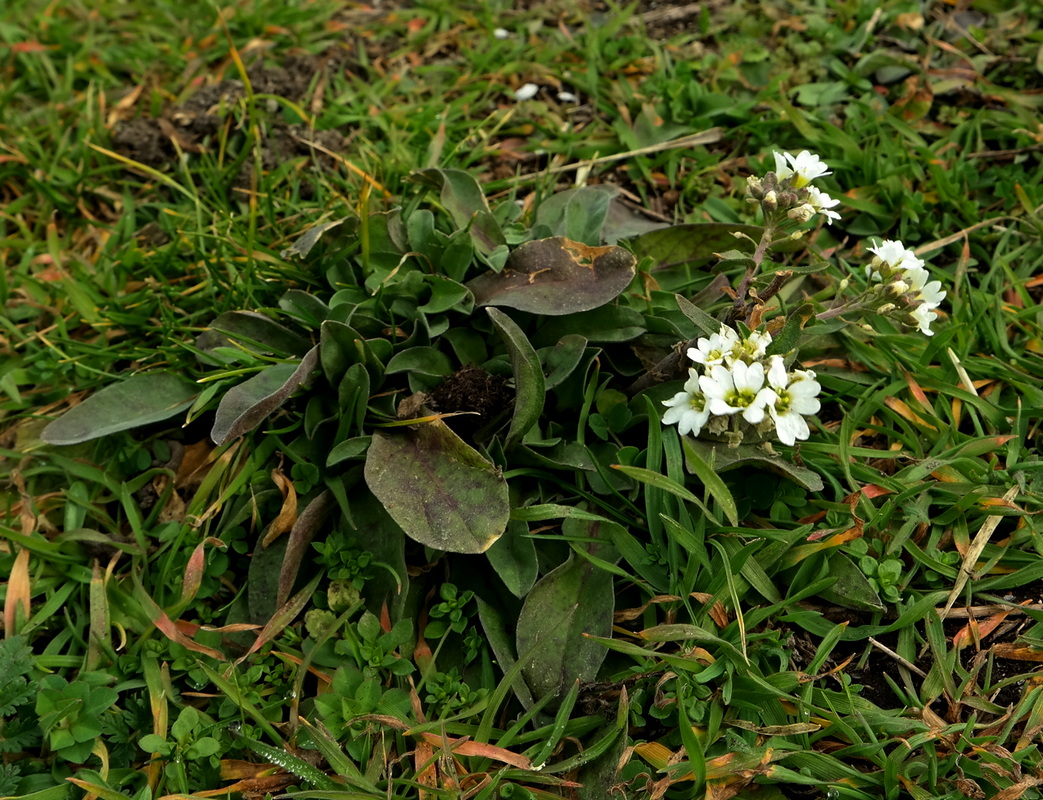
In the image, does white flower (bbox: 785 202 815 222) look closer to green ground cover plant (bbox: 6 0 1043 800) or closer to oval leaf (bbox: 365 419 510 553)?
green ground cover plant (bbox: 6 0 1043 800)

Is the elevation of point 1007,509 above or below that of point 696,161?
below

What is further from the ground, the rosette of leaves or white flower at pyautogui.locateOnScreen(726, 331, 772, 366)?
white flower at pyautogui.locateOnScreen(726, 331, 772, 366)

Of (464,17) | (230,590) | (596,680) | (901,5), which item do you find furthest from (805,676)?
(464,17)

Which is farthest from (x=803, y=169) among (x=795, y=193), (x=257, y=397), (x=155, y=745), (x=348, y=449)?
(x=155, y=745)

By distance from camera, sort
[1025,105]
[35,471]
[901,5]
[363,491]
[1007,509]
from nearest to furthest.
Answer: [1007,509]
[363,491]
[35,471]
[1025,105]
[901,5]

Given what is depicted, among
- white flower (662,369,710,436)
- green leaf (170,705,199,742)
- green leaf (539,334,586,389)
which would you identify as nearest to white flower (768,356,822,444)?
white flower (662,369,710,436)

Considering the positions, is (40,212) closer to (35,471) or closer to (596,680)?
(35,471)

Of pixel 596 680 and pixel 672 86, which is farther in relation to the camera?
pixel 672 86
